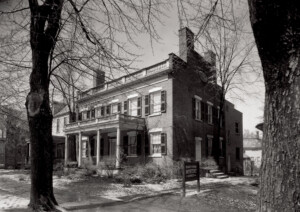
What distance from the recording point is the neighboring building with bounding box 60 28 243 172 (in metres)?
22.4

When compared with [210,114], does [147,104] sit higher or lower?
higher

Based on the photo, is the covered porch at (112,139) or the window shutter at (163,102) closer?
the window shutter at (163,102)

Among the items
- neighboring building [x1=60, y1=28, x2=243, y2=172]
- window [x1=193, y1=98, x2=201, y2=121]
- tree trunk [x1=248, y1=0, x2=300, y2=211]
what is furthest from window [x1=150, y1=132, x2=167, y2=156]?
tree trunk [x1=248, y1=0, x2=300, y2=211]

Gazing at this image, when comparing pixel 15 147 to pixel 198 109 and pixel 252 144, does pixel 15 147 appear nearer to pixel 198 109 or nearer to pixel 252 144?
pixel 198 109

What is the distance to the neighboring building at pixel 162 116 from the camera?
2236 centimetres

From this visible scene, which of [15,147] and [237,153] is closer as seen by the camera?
[237,153]

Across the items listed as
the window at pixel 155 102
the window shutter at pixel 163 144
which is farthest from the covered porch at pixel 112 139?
the window shutter at pixel 163 144

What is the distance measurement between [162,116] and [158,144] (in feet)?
7.10

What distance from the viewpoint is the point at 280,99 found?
296 centimetres

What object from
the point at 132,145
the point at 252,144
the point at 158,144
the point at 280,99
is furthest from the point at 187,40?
the point at 252,144

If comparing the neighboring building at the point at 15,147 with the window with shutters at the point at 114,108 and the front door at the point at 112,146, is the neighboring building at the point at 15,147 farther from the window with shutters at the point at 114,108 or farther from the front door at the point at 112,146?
the window with shutters at the point at 114,108

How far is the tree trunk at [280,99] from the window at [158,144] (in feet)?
62.7

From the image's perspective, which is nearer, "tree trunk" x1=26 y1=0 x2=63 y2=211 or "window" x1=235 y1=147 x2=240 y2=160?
"tree trunk" x1=26 y1=0 x2=63 y2=211

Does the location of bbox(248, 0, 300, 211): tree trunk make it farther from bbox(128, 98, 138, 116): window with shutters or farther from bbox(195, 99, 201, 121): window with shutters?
bbox(195, 99, 201, 121): window with shutters
